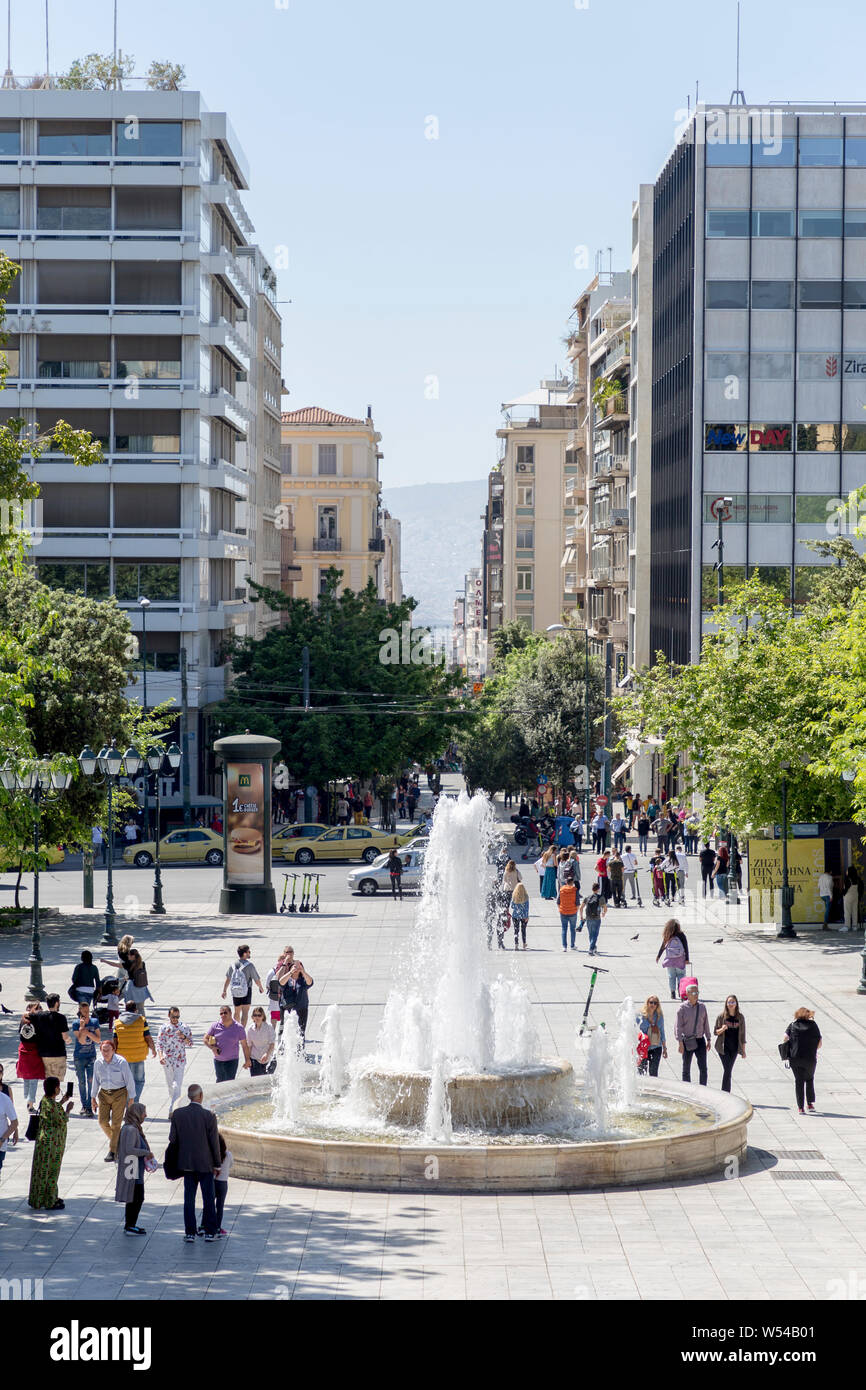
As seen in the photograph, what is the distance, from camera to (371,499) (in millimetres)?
123312

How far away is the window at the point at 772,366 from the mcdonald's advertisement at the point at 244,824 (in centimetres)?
3291

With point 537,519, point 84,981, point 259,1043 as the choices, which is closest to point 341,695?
point 84,981

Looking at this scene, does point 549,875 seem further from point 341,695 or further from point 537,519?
point 537,519

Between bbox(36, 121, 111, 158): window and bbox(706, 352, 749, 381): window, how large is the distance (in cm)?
2326

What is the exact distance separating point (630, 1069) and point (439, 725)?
145 ft

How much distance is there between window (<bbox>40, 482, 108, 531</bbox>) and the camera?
65438 mm

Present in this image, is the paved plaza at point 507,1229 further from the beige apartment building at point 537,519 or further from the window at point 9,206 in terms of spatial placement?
the beige apartment building at point 537,519

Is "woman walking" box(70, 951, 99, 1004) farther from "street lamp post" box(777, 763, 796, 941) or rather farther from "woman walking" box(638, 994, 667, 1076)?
"street lamp post" box(777, 763, 796, 941)

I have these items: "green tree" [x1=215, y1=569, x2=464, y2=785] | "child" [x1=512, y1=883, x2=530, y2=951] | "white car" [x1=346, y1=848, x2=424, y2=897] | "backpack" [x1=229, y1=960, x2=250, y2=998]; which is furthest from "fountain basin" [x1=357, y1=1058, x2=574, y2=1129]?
"green tree" [x1=215, y1=569, x2=464, y2=785]

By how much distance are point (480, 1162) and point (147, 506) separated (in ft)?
171

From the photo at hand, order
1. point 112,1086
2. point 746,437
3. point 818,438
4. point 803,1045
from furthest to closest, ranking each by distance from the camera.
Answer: point 746,437, point 818,438, point 803,1045, point 112,1086

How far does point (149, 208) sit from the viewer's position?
217ft
